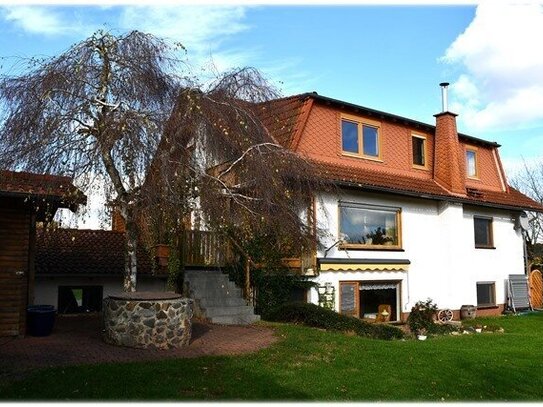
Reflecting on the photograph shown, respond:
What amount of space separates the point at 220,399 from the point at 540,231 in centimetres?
3538

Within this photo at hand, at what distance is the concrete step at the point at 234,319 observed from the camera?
13727 millimetres

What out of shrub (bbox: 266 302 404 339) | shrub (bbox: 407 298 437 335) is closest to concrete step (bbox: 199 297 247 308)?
shrub (bbox: 266 302 404 339)

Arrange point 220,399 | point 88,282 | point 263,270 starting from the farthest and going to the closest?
point 88,282
point 263,270
point 220,399

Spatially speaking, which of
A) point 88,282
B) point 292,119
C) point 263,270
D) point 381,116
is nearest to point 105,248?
point 88,282

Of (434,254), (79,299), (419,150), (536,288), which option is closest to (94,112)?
(79,299)

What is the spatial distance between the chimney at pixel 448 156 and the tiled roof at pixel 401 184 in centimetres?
34

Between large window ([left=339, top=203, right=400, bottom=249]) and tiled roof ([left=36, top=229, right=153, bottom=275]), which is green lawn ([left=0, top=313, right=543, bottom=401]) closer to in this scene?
large window ([left=339, top=203, right=400, bottom=249])

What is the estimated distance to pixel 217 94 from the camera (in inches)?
442

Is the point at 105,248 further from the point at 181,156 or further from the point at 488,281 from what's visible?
the point at 488,281

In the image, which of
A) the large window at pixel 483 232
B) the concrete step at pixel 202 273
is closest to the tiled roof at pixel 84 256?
the concrete step at pixel 202 273

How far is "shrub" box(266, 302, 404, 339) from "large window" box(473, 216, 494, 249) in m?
8.47

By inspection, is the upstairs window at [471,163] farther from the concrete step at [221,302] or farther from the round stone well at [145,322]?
the round stone well at [145,322]

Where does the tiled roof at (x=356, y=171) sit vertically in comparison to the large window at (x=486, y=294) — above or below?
above

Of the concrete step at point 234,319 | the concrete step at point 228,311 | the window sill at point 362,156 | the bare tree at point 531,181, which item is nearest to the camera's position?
the concrete step at point 234,319
